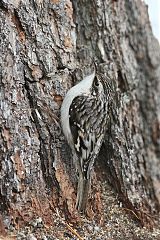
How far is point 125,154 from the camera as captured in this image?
135 inches

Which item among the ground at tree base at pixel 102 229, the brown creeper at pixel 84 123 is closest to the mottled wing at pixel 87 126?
the brown creeper at pixel 84 123

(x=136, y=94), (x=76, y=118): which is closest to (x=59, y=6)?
(x=76, y=118)

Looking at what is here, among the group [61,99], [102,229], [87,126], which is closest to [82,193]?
[102,229]

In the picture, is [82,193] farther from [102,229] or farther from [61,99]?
[61,99]

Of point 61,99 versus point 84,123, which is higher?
point 61,99

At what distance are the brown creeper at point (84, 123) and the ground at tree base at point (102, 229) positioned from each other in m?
0.14

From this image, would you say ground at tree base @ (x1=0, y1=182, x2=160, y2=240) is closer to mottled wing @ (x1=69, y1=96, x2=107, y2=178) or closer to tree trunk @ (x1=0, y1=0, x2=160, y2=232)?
tree trunk @ (x1=0, y1=0, x2=160, y2=232)

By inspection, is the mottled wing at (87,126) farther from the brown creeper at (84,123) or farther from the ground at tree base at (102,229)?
the ground at tree base at (102,229)

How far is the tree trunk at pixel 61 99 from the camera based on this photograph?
2.85 m

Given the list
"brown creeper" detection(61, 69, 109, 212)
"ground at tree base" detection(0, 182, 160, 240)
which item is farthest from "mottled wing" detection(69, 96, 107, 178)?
"ground at tree base" detection(0, 182, 160, 240)

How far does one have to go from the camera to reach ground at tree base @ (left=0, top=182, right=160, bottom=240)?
285cm

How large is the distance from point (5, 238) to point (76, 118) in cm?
81

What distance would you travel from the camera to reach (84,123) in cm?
311

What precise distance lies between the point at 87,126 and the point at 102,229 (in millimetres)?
625
